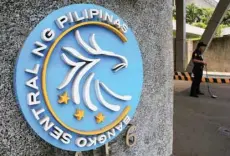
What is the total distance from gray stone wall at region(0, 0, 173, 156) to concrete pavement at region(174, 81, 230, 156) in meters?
2.33

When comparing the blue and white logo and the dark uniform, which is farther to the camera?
the dark uniform

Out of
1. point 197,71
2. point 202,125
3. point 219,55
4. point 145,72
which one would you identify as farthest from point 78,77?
point 219,55

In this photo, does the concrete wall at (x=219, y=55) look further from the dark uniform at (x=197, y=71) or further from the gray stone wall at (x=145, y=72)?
the gray stone wall at (x=145, y=72)

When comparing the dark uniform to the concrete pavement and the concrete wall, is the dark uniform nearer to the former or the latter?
the concrete pavement

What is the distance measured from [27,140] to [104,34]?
933 millimetres

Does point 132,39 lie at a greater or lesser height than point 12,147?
greater

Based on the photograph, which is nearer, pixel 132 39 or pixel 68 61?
pixel 68 61

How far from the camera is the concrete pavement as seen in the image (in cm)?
558

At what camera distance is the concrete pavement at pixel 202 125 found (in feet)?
18.3

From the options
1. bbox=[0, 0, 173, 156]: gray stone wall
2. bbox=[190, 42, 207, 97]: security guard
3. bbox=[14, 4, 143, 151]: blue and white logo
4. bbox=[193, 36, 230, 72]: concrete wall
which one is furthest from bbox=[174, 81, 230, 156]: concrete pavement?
bbox=[193, 36, 230, 72]: concrete wall

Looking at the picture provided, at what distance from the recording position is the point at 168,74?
3.37 meters

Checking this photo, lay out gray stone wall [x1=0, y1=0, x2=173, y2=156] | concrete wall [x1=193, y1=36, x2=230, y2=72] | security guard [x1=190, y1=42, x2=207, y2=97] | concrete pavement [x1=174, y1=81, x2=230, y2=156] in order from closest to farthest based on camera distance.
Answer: gray stone wall [x1=0, y1=0, x2=173, y2=156] < concrete pavement [x1=174, y1=81, x2=230, y2=156] < security guard [x1=190, y1=42, x2=207, y2=97] < concrete wall [x1=193, y1=36, x2=230, y2=72]

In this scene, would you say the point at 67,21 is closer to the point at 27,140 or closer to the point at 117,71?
the point at 117,71

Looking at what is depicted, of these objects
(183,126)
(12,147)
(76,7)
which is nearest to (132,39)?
(76,7)
